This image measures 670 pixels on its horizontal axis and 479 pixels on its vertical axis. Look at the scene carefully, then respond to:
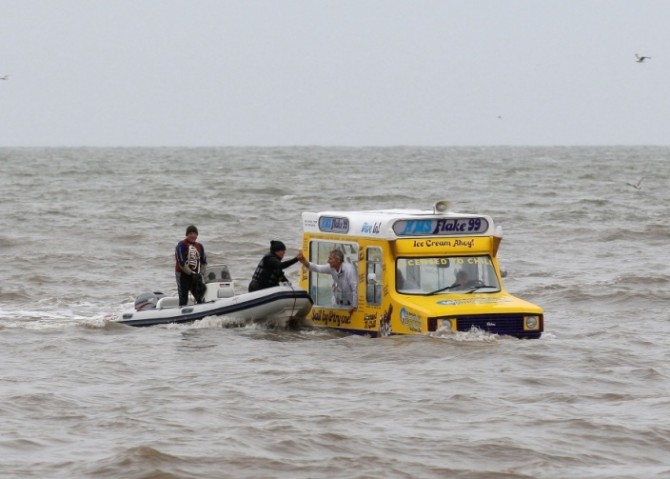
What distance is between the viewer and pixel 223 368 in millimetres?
16312

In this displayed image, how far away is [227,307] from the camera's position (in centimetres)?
1908

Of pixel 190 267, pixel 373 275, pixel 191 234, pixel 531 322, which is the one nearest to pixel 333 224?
pixel 373 275

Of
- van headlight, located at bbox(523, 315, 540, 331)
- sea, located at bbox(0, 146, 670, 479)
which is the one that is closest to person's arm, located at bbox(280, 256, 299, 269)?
sea, located at bbox(0, 146, 670, 479)

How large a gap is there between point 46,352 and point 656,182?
60.8 metres

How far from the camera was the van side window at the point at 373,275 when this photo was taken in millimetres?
17734

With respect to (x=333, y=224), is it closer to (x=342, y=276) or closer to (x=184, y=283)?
(x=342, y=276)

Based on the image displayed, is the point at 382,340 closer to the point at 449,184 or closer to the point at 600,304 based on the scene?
the point at 600,304

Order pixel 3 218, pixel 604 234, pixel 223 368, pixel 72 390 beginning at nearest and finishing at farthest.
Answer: pixel 72 390, pixel 223 368, pixel 604 234, pixel 3 218

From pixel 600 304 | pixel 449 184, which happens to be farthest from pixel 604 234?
pixel 449 184

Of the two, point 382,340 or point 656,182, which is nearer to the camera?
point 382,340

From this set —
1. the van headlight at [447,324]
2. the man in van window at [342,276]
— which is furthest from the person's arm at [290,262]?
the van headlight at [447,324]

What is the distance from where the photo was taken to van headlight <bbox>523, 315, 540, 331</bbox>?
1743cm

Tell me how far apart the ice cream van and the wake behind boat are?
1.73 feet

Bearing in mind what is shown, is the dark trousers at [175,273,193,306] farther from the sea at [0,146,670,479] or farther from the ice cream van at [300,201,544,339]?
the ice cream van at [300,201,544,339]
